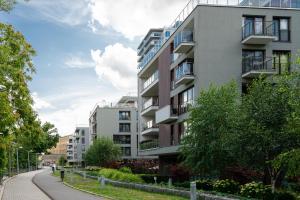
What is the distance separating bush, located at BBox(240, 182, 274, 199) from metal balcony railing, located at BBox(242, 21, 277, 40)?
719 inches

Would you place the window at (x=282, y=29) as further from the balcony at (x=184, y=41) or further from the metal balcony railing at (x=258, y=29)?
the balcony at (x=184, y=41)

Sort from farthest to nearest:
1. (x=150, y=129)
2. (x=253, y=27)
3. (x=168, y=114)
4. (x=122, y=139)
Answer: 1. (x=122, y=139)
2. (x=150, y=129)
3. (x=168, y=114)
4. (x=253, y=27)

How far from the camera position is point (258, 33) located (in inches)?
1469

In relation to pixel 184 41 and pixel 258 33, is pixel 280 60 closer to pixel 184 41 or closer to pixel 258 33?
pixel 258 33

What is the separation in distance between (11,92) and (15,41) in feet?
7.29

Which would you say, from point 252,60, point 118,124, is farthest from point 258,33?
point 118,124

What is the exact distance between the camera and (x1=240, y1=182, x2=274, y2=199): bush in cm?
1945

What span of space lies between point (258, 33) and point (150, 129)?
2196 centimetres

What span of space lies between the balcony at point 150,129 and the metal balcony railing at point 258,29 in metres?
19.7

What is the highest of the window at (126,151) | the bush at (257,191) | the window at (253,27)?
the window at (253,27)

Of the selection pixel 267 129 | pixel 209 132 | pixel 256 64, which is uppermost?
pixel 256 64

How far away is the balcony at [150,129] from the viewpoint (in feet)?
181

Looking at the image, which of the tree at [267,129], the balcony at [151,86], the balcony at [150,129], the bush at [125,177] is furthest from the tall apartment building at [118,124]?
the tree at [267,129]

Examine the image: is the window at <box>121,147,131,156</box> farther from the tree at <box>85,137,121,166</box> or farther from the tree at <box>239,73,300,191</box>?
the tree at <box>239,73,300,191</box>
